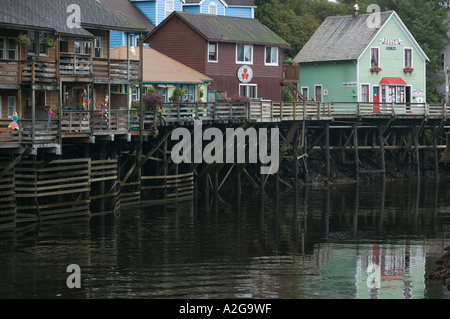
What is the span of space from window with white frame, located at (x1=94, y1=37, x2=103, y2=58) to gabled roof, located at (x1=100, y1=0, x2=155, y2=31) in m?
24.7

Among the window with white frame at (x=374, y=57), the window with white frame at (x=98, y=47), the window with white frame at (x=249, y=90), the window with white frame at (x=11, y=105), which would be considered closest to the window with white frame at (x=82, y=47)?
the window with white frame at (x=98, y=47)

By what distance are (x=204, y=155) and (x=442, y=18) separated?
117 feet

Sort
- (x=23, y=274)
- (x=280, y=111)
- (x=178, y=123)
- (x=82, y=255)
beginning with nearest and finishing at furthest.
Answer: (x=23, y=274) < (x=82, y=255) < (x=178, y=123) < (x=280, y=111)

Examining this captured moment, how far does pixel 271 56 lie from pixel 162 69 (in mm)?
9977

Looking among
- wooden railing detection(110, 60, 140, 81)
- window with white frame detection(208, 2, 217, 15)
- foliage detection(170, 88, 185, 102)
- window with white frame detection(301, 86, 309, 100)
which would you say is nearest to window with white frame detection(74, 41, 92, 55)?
wooden railing detection(110, 60, 140, 81)

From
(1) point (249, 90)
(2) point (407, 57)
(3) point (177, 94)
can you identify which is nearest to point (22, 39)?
(3) point (177, 94)

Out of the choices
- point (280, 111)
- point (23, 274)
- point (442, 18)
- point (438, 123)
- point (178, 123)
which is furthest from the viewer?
point (442, 18)

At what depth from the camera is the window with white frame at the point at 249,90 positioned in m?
59.4

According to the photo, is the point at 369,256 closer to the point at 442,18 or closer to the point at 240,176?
the point at 240,176

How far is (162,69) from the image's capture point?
53.1m

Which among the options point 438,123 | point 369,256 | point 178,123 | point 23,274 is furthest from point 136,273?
point 438,123

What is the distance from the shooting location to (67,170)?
133ft

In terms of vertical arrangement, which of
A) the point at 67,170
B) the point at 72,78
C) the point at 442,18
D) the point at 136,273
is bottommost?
the point at 136,273

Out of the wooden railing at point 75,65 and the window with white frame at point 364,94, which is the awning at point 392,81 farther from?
the wooden railing at point 75,65
